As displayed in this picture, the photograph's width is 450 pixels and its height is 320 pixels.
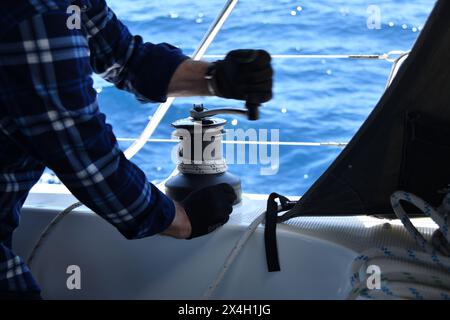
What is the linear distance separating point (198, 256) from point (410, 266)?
0.32 meters

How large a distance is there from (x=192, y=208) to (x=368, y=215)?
0.26 m

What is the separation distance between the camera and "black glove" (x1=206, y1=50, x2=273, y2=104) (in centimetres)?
90

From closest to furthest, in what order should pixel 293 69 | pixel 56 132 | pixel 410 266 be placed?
1. pixel 56 132
2. pixel 410 266
3. pixel 293 69

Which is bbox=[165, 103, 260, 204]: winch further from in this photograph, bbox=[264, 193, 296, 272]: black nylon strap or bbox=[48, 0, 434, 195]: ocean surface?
bbox=[48, 0, 434, 195]: ocean surface

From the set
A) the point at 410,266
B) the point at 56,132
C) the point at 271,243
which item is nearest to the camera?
the point at 56,132

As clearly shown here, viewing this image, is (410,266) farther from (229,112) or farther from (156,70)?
(156,70)

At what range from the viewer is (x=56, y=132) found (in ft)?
2.43

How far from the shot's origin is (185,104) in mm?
3822

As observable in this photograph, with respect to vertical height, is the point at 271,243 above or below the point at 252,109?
below

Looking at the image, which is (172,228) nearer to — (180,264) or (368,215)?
(180,264)

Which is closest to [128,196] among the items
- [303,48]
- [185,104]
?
[185,104]

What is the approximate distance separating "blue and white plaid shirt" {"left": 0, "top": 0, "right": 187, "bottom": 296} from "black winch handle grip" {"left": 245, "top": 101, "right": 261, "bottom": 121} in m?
0.16

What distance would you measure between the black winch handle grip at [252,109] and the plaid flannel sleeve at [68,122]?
0.57 ft

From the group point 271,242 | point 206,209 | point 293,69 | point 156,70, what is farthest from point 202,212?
point 293,69
